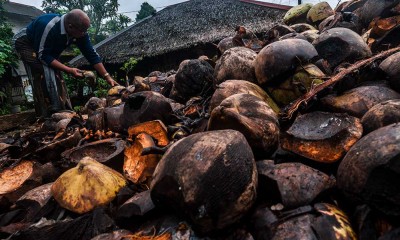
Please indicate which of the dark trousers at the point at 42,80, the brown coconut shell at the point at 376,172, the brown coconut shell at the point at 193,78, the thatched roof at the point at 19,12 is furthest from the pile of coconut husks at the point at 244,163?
the thatched roof at the point at 19,12

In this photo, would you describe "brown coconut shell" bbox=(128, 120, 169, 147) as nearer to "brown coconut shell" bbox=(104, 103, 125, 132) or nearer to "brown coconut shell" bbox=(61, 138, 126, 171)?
"brown coconut shell" bbox=(61, 138, 126, 171)

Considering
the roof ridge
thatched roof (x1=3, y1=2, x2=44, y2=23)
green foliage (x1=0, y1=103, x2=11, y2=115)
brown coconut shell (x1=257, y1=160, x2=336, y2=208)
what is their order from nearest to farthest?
brown coconut shell (x1=257, y1=160, x2=336, y2=208)
green foliage (x1=0, y1=103, x2=11, y2=115)
the roof ridge
thatched roof (x1=3, y1=2, x2=44, y2=23)

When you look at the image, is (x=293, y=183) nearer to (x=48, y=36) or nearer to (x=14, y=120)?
(x=48, y=36)

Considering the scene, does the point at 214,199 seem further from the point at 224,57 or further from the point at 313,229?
the point at 224,57

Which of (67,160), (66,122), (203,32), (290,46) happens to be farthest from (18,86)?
(290,46)

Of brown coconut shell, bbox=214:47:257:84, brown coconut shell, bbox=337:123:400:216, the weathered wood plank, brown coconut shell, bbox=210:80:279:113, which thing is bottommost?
the weathered wood plank

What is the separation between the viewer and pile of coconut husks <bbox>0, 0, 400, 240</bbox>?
1.54 metres

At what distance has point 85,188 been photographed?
2.07 m

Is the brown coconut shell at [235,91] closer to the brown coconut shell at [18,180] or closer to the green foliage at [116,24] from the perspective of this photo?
the brown coconut shell at [18,180]

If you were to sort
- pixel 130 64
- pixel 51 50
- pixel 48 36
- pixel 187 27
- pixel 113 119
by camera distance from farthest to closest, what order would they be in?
1. pixel 187 27
2. pixel 130 64
3. pixel 51 50
4. pixel 48 36
5. pixel 113 119

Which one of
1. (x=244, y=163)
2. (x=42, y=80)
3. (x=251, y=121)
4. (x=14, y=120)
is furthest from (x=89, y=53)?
(x=244, y=163)

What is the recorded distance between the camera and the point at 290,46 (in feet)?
9.07

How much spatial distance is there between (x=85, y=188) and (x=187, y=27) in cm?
1147

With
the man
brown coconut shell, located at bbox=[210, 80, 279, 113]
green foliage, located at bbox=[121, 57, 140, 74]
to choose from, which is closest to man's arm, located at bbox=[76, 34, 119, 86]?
the man
